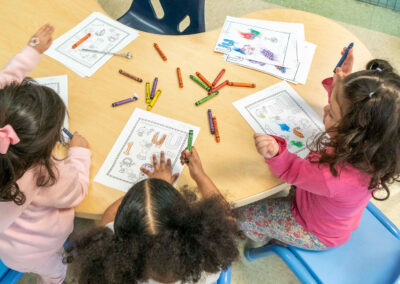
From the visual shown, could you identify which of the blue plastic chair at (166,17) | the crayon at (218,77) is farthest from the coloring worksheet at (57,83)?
the blue plastic chair at (166,17)

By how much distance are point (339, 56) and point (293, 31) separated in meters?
0.21

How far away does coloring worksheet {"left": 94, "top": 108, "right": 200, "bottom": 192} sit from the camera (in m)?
0.87

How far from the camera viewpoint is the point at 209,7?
243 cm

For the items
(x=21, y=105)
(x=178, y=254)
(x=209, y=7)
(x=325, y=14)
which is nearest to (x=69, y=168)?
(x=21, y=105)

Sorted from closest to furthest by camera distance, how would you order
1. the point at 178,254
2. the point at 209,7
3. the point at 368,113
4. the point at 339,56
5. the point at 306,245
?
the point at 178,254, the point at 368,113, the point at 306,245, the point at 339,56, the point at 209,7

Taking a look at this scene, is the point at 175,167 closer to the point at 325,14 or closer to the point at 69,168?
the point at 69,168

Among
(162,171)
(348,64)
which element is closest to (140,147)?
(162,171)

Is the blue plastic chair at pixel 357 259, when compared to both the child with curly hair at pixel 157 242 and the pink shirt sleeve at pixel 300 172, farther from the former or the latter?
the child with curly hair at pixel 157 242

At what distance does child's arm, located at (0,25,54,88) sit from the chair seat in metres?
1.04

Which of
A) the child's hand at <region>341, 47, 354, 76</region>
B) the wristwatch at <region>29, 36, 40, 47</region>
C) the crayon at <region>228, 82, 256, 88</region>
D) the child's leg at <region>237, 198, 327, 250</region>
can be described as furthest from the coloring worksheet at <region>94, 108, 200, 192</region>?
the child's hand at <region>341, 47, 354, 76</region>

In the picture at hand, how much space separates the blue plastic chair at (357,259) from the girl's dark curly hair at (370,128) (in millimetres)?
291

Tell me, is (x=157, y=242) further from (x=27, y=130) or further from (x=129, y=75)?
(x=129, y=75)

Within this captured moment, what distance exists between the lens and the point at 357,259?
98 centimetres

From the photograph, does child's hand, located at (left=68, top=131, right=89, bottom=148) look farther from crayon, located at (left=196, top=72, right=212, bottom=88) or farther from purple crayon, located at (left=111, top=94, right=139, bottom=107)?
crayon, located at (left=196, top=72, right=212, bottom=88)
